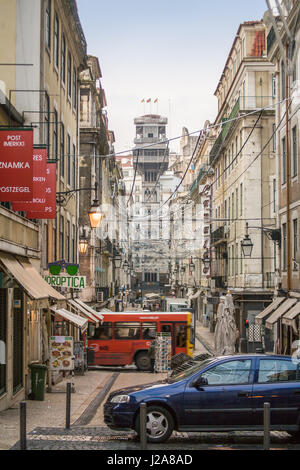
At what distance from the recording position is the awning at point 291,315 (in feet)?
67.7

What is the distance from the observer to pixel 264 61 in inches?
1545

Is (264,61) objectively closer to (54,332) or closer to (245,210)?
(245,210)

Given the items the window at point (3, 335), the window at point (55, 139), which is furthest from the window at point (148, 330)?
the window at point (3, 335)

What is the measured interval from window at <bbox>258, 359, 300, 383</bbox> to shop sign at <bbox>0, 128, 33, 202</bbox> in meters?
5.99

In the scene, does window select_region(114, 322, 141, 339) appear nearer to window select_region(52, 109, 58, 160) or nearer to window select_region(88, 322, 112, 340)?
window select_region(88, 322, 112, 340)

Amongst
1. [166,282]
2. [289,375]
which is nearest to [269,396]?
[289,375]

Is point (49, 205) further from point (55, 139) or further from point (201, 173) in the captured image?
point (201, 173)

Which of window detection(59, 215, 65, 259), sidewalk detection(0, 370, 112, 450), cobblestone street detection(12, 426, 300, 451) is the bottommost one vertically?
sidewalk detection(0, 370, 112, 450)

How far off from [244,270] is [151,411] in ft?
91.6

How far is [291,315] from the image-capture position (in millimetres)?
20984

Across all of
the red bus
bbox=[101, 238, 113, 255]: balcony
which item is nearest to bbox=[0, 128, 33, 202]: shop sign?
the red bus

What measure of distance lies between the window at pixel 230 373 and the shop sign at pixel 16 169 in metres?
5.40

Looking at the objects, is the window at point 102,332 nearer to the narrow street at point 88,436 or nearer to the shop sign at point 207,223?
the narrow street at point 88,436

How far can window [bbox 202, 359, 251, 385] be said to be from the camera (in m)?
12.2
